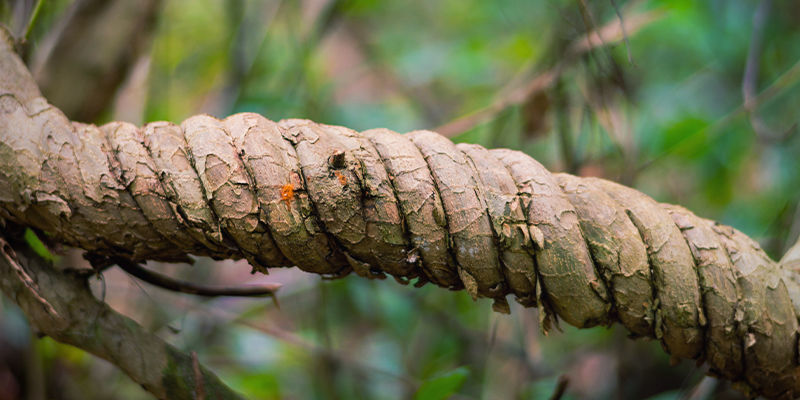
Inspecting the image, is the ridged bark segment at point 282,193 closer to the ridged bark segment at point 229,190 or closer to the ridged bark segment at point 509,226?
the ridged bark segment at point 229,190

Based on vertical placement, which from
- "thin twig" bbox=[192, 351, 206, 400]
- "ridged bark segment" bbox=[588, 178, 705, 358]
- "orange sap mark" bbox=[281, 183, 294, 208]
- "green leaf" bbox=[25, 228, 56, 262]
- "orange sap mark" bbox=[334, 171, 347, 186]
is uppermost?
"orange sap mark" bbox=[334, 171, 347, 186]

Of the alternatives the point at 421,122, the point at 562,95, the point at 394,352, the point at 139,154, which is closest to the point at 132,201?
the point at 139,154

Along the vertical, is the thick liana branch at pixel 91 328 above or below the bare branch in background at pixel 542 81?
below

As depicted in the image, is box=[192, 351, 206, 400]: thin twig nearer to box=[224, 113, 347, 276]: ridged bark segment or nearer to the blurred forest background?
box=[224, 113, 347, 276]: ridged bark segment

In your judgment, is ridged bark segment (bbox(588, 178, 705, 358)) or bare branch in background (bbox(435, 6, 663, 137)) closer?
ridged bark segment (bbox(588, 178, 705, 358))

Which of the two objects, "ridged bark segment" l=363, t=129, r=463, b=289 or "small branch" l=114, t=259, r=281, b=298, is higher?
"ridged bark segment" l=363, t=129, r=463, b=289

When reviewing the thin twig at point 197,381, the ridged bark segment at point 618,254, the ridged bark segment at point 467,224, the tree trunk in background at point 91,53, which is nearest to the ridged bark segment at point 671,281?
the ridged bark segment at point 618,254

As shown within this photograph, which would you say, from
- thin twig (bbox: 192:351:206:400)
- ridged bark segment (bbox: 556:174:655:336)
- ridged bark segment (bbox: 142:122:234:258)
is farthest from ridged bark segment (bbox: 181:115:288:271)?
ridged bark segment (bbox: 556:174:655:336)
